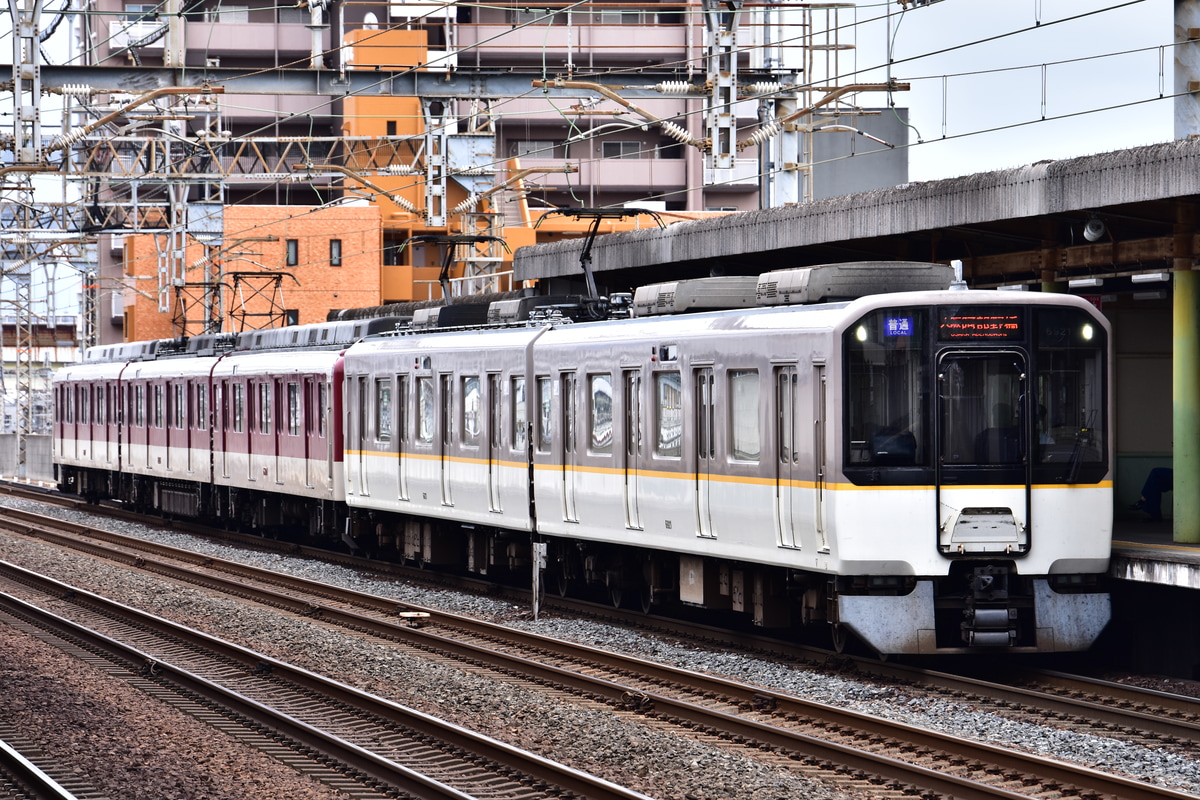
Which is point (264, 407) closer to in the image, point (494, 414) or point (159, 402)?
point (159, 402)

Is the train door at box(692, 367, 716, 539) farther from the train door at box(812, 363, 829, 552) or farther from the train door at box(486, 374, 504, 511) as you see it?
the train door at box(486, 374, 504, 511)

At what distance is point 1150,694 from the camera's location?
1198 centimetres

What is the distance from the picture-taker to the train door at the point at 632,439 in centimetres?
1639

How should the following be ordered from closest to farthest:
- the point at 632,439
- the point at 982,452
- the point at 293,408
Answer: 1. the point at 982,452
2. the point at 632,439
3. the point at 293,408

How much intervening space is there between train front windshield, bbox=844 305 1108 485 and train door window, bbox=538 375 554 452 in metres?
5.57

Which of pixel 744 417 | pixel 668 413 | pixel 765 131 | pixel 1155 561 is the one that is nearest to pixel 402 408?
pixel 765 131

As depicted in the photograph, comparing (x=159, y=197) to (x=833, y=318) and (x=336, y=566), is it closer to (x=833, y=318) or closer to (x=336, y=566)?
(x=336, y=566)

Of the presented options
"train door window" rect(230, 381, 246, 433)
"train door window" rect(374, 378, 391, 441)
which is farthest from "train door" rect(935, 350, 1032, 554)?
"train door window" rect(230, 381, 246, 433)

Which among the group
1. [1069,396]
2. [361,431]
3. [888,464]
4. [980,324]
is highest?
[980,324]

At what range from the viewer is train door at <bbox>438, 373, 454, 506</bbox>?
67.7ft

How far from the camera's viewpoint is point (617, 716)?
12.0 meters

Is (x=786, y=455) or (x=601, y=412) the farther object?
(x=601, y=412)

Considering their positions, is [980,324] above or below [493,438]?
above

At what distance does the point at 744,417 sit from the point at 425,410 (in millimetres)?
7564
